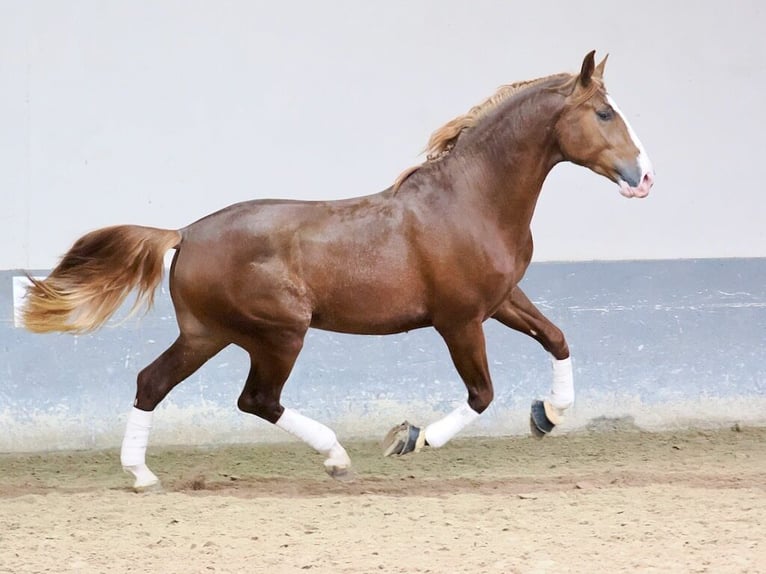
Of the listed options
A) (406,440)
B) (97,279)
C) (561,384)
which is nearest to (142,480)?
(97,279)

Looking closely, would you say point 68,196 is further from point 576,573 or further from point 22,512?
point 576,573

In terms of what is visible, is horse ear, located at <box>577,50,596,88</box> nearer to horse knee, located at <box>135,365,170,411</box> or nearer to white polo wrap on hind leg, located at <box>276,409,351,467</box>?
white polo wrap on hind leg, located at <box>276,409,351,467</box>

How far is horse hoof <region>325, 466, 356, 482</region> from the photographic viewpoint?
4.71 metres

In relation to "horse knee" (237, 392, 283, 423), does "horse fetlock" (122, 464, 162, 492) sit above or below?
below

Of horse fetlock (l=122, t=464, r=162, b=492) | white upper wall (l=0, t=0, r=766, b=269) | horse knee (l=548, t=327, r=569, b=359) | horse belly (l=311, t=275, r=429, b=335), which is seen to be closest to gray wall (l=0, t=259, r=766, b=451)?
white upper wall (l=0, t=0, r=766, b=269)

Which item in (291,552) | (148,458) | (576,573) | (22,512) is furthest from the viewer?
(148,458)

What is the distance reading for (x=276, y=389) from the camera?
15.0 feet

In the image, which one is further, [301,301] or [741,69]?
[741,69]

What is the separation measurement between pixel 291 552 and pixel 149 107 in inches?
114

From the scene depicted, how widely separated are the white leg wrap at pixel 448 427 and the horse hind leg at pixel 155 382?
93 centimetres

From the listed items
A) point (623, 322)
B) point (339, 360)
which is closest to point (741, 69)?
point (623, 322)

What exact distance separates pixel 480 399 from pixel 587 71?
134cm

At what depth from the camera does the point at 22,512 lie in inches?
171

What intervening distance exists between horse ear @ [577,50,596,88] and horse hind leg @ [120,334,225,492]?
69.9 inches
